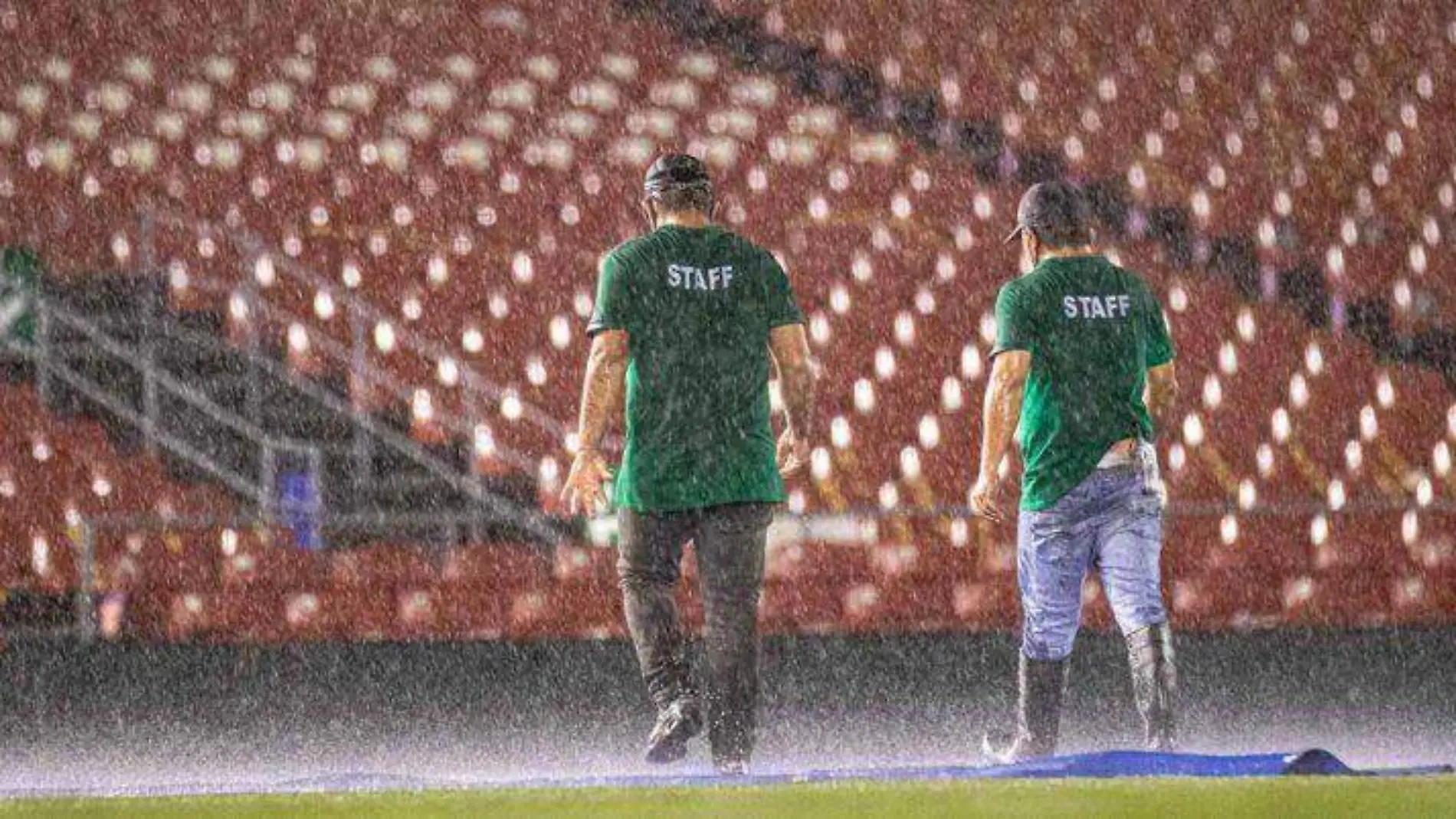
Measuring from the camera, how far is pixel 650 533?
3318 millimetres

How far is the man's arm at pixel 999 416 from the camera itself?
3.43 meters

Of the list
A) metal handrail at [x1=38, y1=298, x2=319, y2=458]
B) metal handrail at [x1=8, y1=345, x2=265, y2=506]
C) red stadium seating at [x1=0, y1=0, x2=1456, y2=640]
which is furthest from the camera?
red stadium seating at [x1=0, y1=0, x2=1456, y2=640]

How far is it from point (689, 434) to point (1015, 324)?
0.52 meters

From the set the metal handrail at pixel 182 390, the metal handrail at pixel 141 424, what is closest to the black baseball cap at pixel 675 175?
the metal handrail at pixel 182 390

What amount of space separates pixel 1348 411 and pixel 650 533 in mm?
6361

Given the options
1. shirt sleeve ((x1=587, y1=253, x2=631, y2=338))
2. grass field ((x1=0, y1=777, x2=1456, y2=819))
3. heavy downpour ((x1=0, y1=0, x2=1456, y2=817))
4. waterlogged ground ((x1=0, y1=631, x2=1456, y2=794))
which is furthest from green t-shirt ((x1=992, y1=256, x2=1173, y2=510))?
heavy downpour ((x1=0, y1=0, x2=1456, y2=817))

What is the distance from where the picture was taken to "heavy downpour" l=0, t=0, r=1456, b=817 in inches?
256

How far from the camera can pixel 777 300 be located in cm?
333

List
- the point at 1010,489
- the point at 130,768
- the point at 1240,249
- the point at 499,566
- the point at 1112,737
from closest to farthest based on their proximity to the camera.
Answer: the point at 130,768, the point at 1112,737, the point at 499,566, the point at 1010,489, the point at 1240,249

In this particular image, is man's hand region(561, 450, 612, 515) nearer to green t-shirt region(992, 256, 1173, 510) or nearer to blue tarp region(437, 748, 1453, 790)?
blue tarp region(437, 748, 1453, 790)

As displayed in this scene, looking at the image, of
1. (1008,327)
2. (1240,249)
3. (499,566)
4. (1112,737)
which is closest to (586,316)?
(499,566)

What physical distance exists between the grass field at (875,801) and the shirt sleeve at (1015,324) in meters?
1.12

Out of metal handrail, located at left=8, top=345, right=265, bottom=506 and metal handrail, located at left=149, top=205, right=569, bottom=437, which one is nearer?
metal handrail, located at left=8, top=345, right=265, bottom=506

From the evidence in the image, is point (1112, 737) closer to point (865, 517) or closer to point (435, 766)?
A: point (435, 766)
